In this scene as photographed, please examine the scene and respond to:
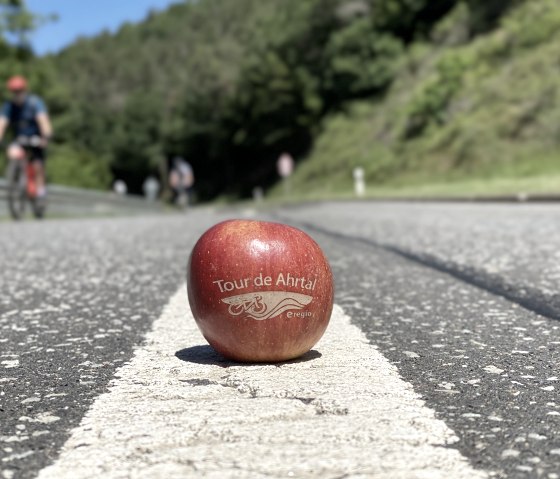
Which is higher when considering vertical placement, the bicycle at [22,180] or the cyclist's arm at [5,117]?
the cyclist's arm at [5,117]

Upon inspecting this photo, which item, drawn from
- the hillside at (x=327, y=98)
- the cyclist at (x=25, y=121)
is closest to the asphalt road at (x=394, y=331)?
the cyclist at (x=25, y=121)

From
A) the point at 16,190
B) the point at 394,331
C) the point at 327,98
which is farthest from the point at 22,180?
the point at 327,98

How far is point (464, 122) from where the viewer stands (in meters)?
36.2

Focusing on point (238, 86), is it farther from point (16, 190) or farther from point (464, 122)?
point (16, 190)

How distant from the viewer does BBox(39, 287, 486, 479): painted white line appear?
6.03 ft

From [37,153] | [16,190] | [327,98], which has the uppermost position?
[327,98]

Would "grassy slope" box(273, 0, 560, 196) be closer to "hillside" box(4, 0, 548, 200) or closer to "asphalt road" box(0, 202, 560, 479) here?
"hillside" box(4, 0, 548, 200)

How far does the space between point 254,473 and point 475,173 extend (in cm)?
3118

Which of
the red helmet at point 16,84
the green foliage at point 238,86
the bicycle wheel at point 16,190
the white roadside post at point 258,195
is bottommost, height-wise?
the white roadside post at point 258,195

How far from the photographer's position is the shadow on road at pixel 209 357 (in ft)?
9.61

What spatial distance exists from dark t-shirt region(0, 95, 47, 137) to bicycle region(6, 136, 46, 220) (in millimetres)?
132

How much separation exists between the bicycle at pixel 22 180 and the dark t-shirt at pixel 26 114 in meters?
0.13

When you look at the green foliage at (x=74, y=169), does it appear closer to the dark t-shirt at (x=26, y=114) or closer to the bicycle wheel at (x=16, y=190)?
the bicycle wheel at (x=16, y=190)

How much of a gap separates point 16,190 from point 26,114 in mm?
1347
